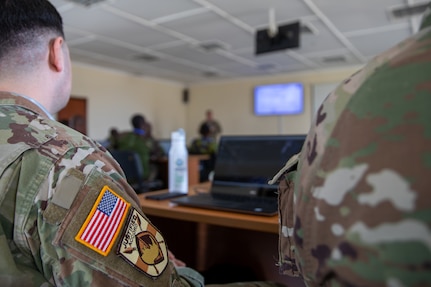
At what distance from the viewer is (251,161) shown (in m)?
1.19

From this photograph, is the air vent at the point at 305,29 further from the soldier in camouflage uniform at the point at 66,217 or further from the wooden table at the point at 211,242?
the soldier in camouflage uniform at the point at 66,217

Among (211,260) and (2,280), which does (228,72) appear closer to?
(211,260)

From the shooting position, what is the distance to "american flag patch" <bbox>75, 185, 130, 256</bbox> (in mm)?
511

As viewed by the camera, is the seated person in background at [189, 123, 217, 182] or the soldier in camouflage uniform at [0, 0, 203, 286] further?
the seated person in background at [189, 123, 217, 182]

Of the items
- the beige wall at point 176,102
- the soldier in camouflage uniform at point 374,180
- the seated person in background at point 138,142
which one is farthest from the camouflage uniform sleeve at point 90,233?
the beige wall at point 176,102

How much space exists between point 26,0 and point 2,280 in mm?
600

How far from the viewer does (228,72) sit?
19.4 ft

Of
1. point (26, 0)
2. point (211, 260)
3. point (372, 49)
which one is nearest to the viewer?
point (26, 0)

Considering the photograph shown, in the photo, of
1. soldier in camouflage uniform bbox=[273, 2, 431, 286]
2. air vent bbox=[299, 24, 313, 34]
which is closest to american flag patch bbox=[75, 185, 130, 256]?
soldier in camouflage uniform bbox=[273, 2, 431, 286]

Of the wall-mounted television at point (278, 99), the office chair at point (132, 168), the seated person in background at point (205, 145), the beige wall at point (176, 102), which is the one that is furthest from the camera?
the wall-mounted television at point (278, 99)

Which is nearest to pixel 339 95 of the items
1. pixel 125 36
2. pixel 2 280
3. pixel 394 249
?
pixel 394 249

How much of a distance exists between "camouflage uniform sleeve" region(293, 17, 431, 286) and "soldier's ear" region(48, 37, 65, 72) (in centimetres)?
66

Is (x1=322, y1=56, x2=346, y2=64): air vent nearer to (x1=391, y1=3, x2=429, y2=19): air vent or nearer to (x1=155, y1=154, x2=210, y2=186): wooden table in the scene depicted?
(x1=391, y1=3, x2=429, y2=19): air vent

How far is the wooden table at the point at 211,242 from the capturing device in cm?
105
